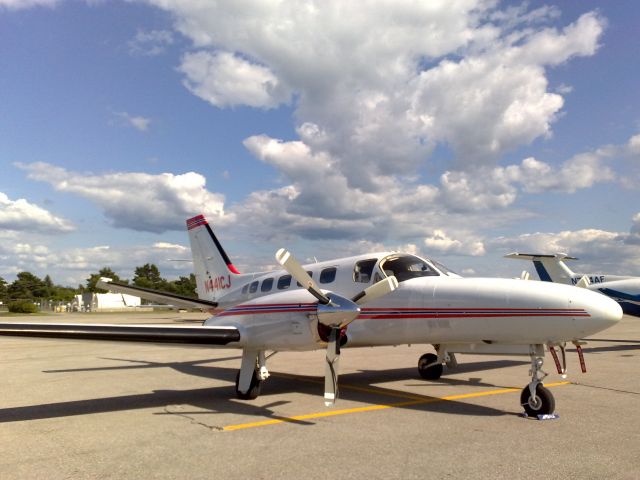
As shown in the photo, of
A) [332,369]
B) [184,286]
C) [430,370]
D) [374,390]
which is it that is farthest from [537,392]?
[184,286]

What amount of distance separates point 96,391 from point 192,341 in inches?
127

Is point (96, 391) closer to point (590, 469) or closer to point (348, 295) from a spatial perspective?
point (348, 295)

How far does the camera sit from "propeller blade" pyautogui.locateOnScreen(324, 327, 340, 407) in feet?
24.4

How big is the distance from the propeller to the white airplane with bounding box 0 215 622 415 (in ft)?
0.05

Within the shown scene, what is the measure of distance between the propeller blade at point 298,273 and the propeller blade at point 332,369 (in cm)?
59

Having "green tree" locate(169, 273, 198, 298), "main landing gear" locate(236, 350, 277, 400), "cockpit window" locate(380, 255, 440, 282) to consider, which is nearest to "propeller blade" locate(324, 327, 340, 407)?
"main landing gear" locate(236, 350, 277, 400)

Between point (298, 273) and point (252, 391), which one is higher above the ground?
point (298, 273)

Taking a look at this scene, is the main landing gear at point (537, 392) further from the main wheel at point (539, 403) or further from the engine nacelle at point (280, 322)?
the engine nacelle at point (280, 322)

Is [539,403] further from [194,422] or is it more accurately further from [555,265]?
[555,265]

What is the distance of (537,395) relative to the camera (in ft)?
24.3

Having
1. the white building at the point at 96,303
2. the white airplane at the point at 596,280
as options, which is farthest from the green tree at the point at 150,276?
the white airplane at the point at 596,280

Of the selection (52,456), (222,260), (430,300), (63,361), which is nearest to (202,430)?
(52,456)

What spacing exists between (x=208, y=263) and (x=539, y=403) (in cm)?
1159

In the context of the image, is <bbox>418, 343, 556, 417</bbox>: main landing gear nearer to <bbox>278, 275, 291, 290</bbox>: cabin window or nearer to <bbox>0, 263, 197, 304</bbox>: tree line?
<bbox>278, 275, 291, 290</bbox>: cabin window
